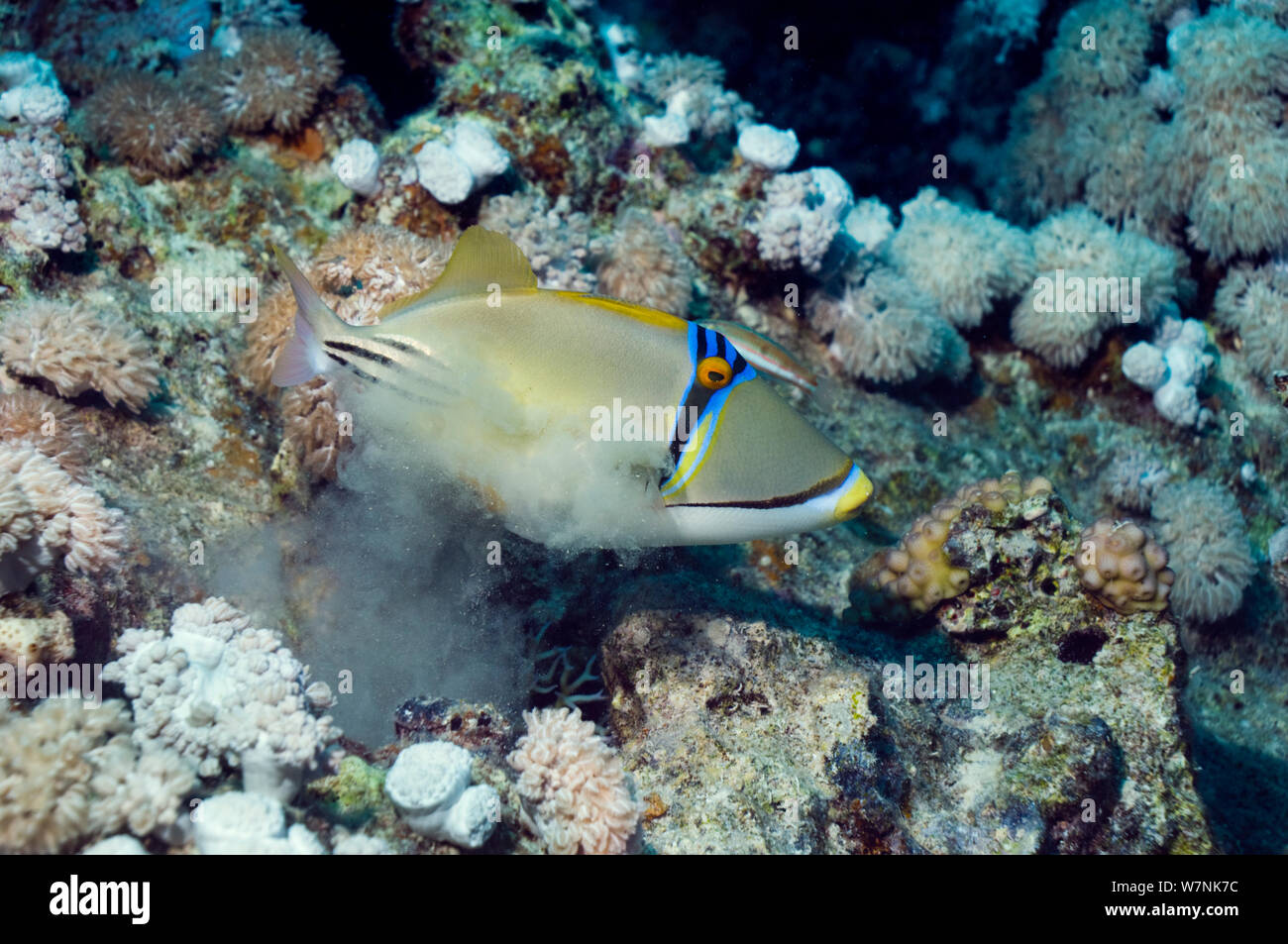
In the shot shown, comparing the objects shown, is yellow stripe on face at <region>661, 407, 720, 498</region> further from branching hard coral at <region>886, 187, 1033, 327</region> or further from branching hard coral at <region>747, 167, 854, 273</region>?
branching hard coral at <region>886, 187, 1033, 327</region>

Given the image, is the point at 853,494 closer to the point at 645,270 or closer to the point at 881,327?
the point at 645,270

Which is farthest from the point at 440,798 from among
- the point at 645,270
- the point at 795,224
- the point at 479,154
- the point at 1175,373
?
the point at 1175,373

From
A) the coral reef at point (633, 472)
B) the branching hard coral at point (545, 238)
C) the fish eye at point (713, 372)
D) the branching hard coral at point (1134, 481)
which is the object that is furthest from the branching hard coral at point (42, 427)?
the branching hard coral at point (1134, 481)

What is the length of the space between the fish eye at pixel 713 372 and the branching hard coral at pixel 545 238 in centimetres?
194

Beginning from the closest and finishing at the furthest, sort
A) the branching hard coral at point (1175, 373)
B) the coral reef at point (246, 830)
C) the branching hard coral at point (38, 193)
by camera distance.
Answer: the coral reef at point (246, 830)
the branching hard coral at point (38, 193)
the branching hard coral at point (1175, 373)

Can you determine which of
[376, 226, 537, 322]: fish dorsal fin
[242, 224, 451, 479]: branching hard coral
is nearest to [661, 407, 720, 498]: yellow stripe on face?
[376, 226, 537, 322]: fish dorsal fin

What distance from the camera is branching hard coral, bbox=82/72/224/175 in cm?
426

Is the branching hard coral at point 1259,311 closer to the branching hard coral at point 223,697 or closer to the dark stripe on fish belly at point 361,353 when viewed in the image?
the dark stripe on fish belly at point 361,353

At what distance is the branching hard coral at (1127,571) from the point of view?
3414mm

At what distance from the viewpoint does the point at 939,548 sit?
376 cm

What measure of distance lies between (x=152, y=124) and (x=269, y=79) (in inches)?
29.5
